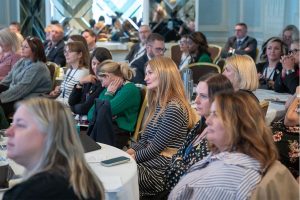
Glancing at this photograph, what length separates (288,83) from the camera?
497 cm

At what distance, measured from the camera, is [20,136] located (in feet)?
5.37

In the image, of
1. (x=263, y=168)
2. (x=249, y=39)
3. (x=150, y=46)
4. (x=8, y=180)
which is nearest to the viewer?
(x=263, y=168)

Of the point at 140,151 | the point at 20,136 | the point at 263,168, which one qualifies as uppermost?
the point at 20,136

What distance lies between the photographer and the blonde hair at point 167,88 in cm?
315

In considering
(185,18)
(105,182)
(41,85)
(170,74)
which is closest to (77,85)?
(41,85)

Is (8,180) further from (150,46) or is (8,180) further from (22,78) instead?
(150,46)

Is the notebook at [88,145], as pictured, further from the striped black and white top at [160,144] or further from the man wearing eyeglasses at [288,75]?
the man wearing eyeglasses at [288,75]

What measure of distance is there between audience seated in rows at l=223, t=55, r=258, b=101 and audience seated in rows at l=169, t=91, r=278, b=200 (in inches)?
61.9

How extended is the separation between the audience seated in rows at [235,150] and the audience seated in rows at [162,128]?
3.33 ft

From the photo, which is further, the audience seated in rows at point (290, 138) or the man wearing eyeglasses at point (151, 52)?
the man wearing eyeglasses at point (151, 52)

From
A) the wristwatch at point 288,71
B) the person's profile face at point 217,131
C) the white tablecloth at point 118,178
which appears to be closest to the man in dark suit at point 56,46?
the wristwatch at point 288,71

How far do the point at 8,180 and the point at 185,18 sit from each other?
27.7 feet

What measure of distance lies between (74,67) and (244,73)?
1.92 metres

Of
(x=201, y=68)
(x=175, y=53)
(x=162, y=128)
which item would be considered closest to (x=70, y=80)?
(x=201, y=68)
